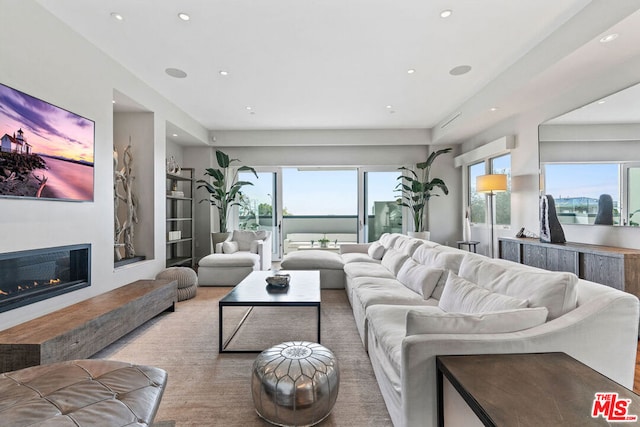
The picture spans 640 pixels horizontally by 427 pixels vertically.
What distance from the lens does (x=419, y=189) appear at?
628 cm

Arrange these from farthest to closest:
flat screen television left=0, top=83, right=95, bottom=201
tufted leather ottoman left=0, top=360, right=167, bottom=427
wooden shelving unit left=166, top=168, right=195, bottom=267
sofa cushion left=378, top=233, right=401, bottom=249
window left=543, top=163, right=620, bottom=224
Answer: wooden shelving unit left=166, top=168, right=195, bottom=267
sofa cushion left=378, top=233, right=401, bottom=249
window left=543, top=163, right=620, bottom=224
flat screen television left=0, top=83, right=95, bottom=201
tufted leather ottoman left=0, top=360, right=167, bottom=427

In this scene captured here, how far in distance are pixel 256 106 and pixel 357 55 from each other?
218cm

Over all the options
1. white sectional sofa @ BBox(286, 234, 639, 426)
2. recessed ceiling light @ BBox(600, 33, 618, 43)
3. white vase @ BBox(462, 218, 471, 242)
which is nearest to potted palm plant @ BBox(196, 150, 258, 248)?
white vase @ BBox(462, 218, 471, 242)

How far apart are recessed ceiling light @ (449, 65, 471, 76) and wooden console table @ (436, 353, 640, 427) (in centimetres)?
348

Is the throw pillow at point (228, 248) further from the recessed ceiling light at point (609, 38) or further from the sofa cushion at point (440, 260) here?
the recessed ceiling light at point (609, 38)

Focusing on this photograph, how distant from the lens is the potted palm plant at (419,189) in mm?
6258

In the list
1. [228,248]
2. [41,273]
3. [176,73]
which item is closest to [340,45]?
[176,73]

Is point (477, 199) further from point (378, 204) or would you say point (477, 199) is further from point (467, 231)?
point (378, 204)

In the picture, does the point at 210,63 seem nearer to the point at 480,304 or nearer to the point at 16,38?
the point at 16,38

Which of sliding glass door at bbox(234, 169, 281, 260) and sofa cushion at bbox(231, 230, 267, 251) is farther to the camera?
sliding glass door at bbox(234, 169, 281, 260)

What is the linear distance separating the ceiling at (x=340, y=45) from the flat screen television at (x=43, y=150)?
0.91 meters

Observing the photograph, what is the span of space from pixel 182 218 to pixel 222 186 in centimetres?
103

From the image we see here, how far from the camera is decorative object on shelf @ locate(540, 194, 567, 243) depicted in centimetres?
353

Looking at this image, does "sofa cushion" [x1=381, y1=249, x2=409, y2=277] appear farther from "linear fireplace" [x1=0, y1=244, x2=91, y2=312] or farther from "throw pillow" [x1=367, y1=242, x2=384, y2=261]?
"linear fireplace" [x1=0, y1=244, x2=91, y2=312]
